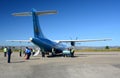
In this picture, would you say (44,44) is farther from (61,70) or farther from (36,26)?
(61,70)

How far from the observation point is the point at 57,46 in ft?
136

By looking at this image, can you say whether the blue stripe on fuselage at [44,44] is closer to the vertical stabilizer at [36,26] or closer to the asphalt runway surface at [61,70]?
the vertical stabilizer at [36,26]

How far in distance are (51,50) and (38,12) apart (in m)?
7.11

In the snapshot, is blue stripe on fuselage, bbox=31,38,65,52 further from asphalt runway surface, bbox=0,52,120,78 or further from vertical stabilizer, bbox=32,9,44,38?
asphalt runway surface, bbox=0,52,120,78

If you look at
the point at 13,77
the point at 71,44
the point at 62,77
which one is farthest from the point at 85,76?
the point at 71,44

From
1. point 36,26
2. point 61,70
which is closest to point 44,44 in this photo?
point 36,26

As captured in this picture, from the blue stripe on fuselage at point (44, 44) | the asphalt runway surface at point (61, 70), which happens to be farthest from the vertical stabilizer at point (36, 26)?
the asphalt runway surface at point (61, 70)

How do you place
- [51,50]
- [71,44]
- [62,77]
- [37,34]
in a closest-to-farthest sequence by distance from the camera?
1. [62,77]
2. [37,34]
3. [51,50]
4. [71,44]

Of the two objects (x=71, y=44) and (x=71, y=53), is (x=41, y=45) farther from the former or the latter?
(x=71, y=44)

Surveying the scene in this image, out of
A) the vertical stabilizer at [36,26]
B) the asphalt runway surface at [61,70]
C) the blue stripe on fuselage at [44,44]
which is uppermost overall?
the vertical stabilizer at [36,26]

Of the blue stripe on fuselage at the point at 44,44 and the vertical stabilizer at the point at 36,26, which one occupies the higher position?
the vertical stabilizer at the point at 36,26

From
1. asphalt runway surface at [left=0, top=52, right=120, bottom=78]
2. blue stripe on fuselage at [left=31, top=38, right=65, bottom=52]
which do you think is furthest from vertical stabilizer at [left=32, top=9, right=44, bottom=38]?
asphalt runway surface at [left=0, top=52, right=120, bottom=78]

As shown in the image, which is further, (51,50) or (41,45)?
(51,50)

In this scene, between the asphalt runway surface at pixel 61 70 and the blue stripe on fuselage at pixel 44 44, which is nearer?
the asphalt runway surface at pixel 61 70
